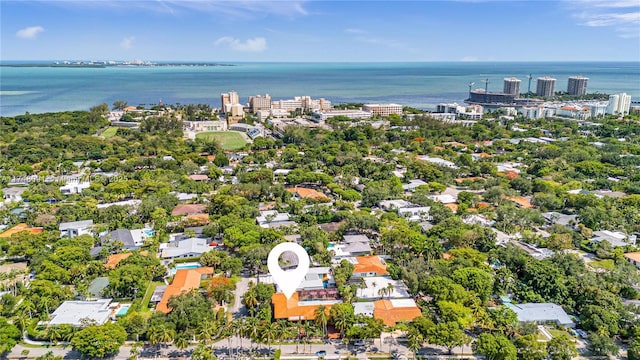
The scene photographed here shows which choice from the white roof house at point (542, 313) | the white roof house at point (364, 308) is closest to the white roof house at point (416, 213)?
the white roof house at point (542, 313)

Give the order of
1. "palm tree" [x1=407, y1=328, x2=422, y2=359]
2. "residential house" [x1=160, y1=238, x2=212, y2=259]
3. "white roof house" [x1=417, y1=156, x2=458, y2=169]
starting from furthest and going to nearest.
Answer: "white roof house" [x1=417, y1=156, x2=458, y2=169], "residential house" [x1=160, y1=238, x2=212, y2=259], "palm tree" [x1=407, y1=328, x2=422, y2=359]

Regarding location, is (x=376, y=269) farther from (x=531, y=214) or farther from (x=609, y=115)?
(x=609, y=115)

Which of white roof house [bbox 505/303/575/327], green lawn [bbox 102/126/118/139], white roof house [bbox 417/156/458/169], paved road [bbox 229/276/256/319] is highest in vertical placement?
green lawn [bbox 102/126/118/139]

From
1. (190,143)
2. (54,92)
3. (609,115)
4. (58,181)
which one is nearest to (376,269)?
(58,181)

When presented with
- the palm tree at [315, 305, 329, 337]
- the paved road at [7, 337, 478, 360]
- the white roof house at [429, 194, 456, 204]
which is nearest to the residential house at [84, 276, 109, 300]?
the paved road at [7, 337, 478, 360]

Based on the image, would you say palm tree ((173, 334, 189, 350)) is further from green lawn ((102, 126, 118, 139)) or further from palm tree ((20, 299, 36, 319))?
green lawn ((102, 126, 118, 139))

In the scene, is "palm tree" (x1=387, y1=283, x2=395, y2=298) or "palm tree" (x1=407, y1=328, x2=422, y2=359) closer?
"palm tree" (x1=407, y1=328, x2=422, y2=359)
